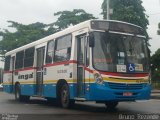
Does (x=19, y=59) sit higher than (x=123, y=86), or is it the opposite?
(x=19, y=59)

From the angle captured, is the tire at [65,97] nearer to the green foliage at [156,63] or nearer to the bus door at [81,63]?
the bus door at [81,63]

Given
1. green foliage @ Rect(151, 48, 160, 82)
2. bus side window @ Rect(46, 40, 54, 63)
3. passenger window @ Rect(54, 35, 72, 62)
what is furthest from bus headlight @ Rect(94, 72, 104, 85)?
green foliage @ Rect(151, 48, 160, 82)

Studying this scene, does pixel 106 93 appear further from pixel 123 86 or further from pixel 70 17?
pixel 70 17

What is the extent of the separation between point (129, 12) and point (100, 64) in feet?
101

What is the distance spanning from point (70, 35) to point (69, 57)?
2.91 ft

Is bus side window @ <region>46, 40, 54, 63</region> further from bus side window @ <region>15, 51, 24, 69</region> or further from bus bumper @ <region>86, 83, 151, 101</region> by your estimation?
bus side window @ <region>15, 51, 24, 69</region>

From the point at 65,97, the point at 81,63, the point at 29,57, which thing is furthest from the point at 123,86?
the point at 29,57

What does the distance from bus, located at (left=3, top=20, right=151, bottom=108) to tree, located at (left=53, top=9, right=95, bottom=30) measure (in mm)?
29489

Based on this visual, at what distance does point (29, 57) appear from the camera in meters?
20.9

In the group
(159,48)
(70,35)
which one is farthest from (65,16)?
(70,35)

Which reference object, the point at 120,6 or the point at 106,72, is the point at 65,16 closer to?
the point at 120,6

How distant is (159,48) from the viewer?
45.3 metres

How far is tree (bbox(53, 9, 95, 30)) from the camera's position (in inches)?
1850

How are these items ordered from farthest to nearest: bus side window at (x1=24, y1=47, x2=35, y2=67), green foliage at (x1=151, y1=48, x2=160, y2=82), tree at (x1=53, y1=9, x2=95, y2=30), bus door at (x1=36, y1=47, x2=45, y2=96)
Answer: tree at (x1=53, y1=9, x2=95, y2=30)
green foliage at (x1=151, y1=48, x2=160, y2=82)
bus side window at (x1=24, y1=47, x2=35, y2=67)
bus door at (x1=36, y1=47, x2=45, y2=96)
